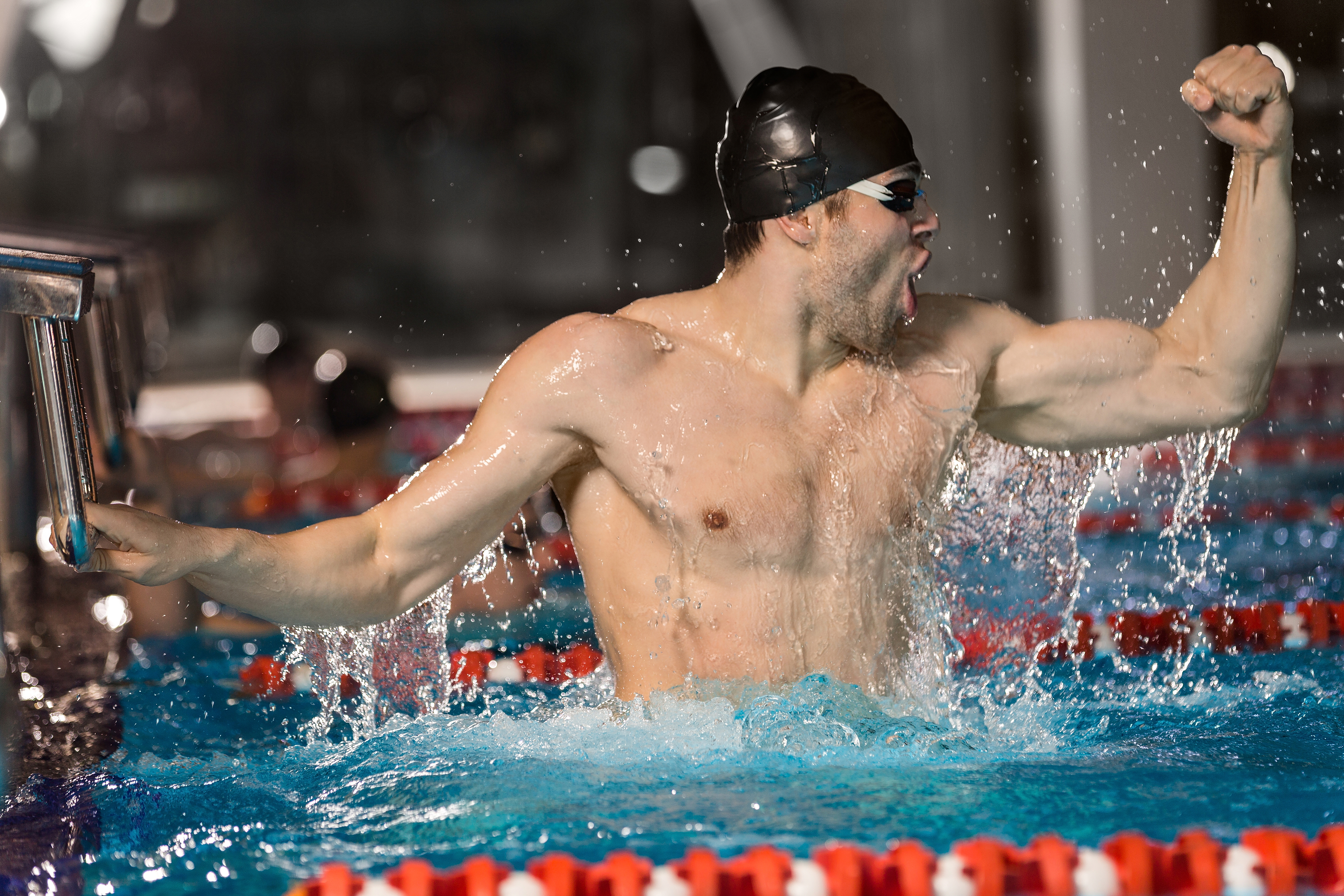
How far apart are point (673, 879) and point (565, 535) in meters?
3.49

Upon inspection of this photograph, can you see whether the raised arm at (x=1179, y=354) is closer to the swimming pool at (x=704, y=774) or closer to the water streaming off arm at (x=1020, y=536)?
the water streaming off arm at (x=1020, y=536)

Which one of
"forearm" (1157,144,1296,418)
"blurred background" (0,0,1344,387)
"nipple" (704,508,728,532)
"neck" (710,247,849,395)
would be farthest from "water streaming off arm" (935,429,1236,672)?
"blurred background" (0,0,1344,387)

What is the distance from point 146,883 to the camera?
6.13 ft

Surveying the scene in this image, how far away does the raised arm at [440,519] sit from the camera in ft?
6.68

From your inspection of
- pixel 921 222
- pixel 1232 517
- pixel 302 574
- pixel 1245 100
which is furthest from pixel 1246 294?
pixel 1232 517

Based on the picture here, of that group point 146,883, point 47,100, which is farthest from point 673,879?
point 47,100

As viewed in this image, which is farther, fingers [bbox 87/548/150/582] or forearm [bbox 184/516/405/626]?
forearm [bbox 184/516/405/626]

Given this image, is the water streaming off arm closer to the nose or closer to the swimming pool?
the swimming pool

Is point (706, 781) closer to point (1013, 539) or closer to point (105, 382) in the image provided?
point (1013, 539)

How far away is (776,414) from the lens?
2.23 metres

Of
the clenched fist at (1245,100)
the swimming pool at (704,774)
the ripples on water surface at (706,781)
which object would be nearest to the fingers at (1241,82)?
the clenched fist at (1245,100)

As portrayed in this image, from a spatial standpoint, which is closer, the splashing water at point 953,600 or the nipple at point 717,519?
the nipple at point 717,519

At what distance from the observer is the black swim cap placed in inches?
83.3

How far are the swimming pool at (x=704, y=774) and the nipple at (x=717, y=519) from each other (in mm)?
273
